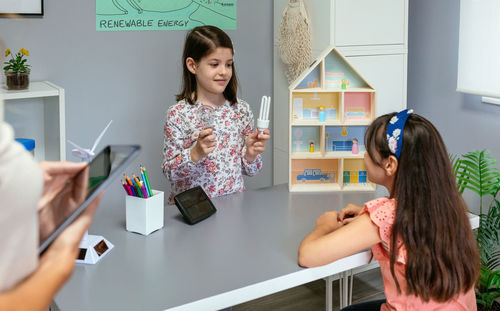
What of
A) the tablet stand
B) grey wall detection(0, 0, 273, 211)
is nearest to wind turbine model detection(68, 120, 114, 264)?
the tablet stand

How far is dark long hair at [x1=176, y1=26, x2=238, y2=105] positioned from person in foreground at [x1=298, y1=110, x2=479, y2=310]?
94 cm

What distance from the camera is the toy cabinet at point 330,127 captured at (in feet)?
7.54

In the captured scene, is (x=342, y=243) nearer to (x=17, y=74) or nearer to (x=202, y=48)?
(x=202, y=48)

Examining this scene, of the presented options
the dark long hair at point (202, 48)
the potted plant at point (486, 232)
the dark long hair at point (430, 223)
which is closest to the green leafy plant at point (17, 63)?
the dark long hair at point (202, 48)

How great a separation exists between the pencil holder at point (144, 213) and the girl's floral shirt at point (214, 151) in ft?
1.27

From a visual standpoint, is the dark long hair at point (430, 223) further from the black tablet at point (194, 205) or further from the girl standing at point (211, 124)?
the girl standing at point (211, 124)

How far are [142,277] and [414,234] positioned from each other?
71 cm

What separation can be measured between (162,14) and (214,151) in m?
1.09

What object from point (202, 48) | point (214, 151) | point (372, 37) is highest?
point (372, 37)

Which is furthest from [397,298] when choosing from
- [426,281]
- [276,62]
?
[276,62]

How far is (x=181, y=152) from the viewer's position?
2.20 meters

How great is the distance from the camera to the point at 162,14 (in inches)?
121

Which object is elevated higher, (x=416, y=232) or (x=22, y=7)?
(x=22, y=7)

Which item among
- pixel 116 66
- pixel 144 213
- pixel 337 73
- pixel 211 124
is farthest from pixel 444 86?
pixel 144 213
